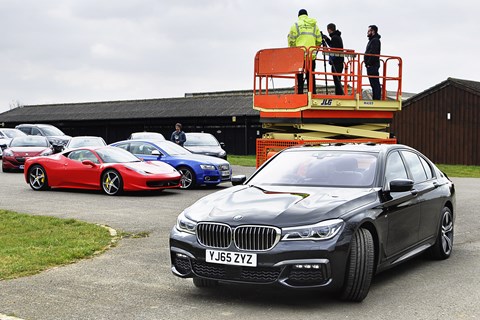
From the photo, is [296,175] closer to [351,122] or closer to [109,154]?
[351,122]

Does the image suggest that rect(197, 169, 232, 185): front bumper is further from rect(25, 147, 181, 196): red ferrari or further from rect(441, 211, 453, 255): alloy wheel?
rect(441, 211, 453, 255): alloy wheel

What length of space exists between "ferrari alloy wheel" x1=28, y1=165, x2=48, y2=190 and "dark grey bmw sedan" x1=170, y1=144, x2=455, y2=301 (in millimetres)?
11070

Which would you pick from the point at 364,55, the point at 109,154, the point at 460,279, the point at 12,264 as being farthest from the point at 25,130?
the point at 460,279

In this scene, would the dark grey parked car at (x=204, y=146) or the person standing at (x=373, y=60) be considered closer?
the person standing at (x=373, y=60)

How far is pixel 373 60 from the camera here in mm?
14352

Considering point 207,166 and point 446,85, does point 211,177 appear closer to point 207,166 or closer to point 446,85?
point 207,166

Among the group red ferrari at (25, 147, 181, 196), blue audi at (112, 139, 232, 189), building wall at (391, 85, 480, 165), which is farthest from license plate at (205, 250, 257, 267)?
building wall at (391, 85, 480, 165)

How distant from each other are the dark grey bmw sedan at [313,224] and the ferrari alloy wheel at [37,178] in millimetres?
11070

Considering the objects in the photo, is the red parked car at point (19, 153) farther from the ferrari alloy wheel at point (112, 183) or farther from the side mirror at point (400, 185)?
the side mirror at point (400, 185)

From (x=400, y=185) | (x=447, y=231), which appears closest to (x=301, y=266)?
(x=400, y=185)

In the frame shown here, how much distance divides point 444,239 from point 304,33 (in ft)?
20.3

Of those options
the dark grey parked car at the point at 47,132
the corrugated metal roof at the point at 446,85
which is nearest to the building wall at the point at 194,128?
the corrugated metal roof at the point at 446,85

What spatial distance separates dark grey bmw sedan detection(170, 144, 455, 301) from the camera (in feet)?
20.1

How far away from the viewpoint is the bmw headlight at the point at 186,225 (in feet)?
21.7
